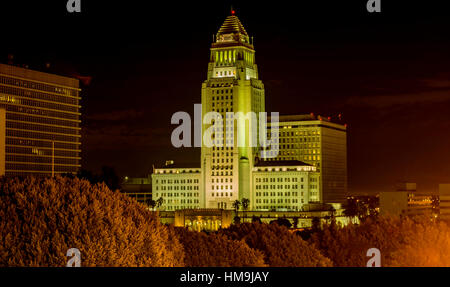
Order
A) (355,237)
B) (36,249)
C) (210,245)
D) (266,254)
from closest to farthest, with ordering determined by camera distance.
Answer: (36,249) → (210,245) → (266,254) → (355,237)

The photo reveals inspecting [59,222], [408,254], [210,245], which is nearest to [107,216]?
[59,222]

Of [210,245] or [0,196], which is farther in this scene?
[210,245]

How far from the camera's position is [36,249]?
4300 cm

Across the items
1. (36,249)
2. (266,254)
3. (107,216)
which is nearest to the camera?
(36,249)

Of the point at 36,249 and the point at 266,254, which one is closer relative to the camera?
the point at 36,249
